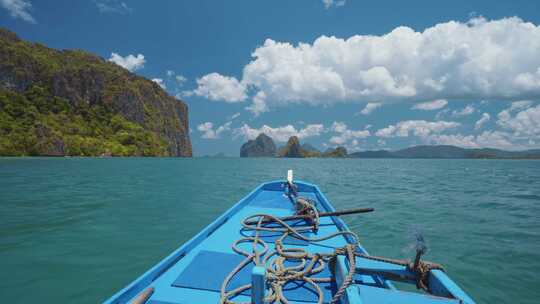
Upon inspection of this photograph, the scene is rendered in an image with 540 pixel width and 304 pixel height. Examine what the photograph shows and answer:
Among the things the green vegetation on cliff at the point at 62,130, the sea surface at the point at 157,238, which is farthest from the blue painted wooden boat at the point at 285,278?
the green vegetation on cliff at the point at 62,130

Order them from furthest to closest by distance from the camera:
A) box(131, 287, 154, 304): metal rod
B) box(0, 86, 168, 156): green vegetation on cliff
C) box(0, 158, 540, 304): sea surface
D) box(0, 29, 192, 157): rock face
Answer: box(0, 29, 192, 157): rock face
box(0, 86, 168, 156): green vegetation on cliff
box(0, 158, 540, 304): sea surface
box(131, 287, 154, 304): metal rod

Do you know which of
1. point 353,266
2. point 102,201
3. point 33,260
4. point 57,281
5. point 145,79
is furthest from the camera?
point 145,79

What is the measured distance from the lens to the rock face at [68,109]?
81.3 meters

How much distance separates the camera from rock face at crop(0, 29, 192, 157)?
81325 millimetres

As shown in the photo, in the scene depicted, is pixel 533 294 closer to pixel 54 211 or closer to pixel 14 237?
pixel 14 237

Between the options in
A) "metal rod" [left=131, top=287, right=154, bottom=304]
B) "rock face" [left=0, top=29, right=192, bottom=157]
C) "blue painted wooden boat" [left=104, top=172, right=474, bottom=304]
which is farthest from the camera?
"rock face" [left=0, top=29, right=192, bottom=157]

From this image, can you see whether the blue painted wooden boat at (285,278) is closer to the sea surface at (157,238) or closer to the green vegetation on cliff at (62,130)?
the sea surface at (157,238)

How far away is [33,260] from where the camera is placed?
17.8 feet

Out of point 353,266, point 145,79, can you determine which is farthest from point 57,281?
point 145,79

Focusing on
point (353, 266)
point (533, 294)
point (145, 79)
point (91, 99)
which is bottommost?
point (533, 294)

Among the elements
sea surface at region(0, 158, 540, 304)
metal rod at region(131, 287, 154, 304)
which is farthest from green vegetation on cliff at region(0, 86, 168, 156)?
metal rod at region(131, 287, 154, 304)

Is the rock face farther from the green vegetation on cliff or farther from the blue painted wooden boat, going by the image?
the blue painted wooden boat

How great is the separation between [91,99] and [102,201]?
143 metres

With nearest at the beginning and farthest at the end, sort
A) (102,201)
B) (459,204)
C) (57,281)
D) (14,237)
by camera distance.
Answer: (57,281) → (14,237) → (102,201) → (459,204)
